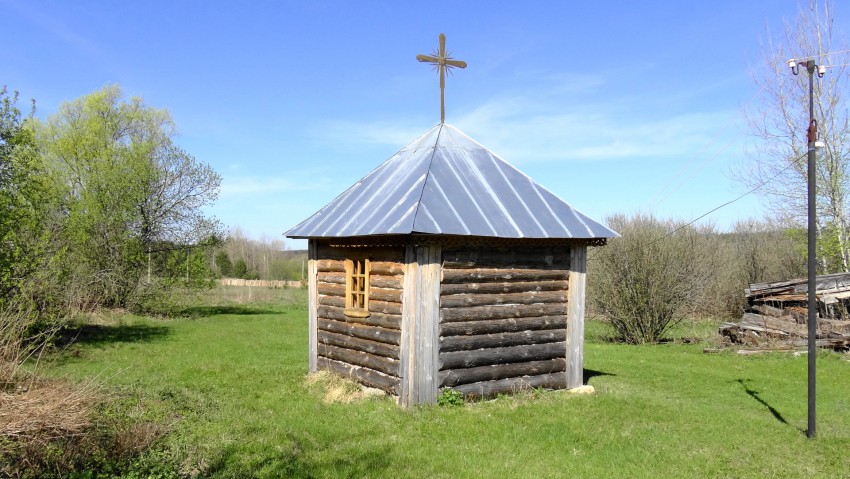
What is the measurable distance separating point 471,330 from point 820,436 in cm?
467

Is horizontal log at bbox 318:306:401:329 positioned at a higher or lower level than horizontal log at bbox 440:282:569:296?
lower

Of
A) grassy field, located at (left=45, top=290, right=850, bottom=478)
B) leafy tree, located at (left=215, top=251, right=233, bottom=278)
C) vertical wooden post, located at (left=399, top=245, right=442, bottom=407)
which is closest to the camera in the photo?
grassy field, located at (left=45, top=290, right=850, bottom=478)

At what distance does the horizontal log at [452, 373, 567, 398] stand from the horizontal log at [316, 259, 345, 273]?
291 cm

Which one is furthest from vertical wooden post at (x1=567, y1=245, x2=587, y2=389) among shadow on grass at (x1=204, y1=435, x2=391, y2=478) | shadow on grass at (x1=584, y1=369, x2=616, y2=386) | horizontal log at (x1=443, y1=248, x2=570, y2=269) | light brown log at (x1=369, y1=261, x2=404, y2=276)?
shadow on grass at (x1=204, y1=435, x2=391, y2=478)

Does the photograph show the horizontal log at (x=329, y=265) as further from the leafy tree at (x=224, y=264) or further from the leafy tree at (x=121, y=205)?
the leafy tree at (x=224, y=264)

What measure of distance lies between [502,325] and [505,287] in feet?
1.92

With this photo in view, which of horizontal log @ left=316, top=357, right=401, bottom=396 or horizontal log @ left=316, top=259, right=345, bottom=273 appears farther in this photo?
horizontal log @ left=316, top=259, right=345, bottom=273

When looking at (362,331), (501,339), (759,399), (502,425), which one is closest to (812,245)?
(759,399)

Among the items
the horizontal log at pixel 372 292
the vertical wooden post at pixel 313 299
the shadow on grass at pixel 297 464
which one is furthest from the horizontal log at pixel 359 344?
the shadow on grass at pixel 297 464

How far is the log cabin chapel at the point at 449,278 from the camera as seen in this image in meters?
8.92

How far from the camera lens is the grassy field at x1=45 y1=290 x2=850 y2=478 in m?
6.75

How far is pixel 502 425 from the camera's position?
8156 mm

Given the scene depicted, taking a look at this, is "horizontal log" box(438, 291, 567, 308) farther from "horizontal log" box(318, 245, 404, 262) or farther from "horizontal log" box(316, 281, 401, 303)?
"horizontal log" box(318, 245, 404, 262)

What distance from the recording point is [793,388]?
11297 mm
